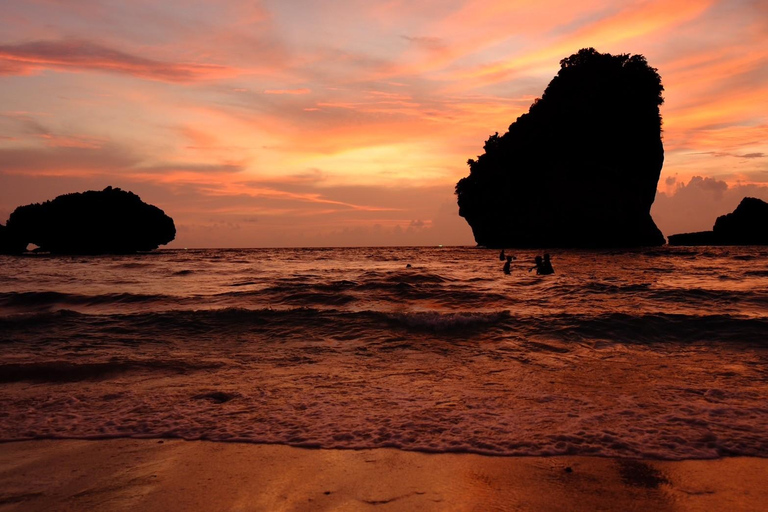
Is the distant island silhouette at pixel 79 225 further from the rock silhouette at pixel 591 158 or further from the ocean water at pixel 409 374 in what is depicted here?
the ocean water at pixel 409 374

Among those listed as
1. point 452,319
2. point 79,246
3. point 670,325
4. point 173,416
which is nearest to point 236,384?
point 173,416

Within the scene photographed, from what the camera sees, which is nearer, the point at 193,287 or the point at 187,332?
the point at 187,332

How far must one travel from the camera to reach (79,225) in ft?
319

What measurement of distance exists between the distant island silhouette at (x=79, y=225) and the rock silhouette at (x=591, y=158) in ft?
271

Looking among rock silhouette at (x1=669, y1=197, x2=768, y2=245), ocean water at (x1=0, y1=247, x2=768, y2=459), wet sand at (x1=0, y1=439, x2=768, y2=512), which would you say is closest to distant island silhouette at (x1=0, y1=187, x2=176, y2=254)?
ocean water at (x1=0, y1=247, x2=768, y2=459)

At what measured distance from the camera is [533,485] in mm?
3723

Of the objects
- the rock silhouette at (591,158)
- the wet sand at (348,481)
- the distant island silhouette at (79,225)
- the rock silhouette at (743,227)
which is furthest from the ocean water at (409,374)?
the distant island silhouette at (79,225)

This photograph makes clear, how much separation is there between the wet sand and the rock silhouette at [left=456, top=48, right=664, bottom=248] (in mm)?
86156

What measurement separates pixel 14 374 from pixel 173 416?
4142 mm

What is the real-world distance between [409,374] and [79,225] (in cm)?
11107

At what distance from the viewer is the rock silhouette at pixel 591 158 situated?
266 ft

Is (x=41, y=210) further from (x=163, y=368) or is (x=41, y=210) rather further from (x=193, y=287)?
(x=163, y=368)

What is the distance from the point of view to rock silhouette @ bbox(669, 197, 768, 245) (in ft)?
274

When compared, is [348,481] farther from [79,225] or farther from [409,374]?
[79,225]
